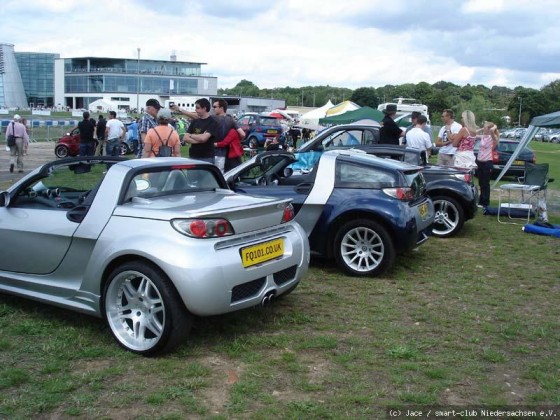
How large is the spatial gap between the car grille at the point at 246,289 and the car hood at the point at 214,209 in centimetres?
39

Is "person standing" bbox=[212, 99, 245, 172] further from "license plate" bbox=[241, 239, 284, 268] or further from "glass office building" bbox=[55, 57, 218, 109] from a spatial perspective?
"glass office building" bbox=[55, 57, 218, 109]

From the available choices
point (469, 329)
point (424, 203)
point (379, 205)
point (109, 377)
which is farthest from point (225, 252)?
point (424, 203)

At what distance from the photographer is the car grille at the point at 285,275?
15.2 ft

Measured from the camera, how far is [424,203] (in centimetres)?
704

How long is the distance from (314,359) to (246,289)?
70cm

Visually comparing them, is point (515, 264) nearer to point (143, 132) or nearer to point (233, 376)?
point (233, 376)

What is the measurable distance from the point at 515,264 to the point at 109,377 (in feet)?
17.7

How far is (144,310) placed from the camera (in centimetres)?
423

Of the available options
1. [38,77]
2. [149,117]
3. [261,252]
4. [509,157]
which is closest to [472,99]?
[509,157]

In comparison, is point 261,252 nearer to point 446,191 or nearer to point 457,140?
point 446,191

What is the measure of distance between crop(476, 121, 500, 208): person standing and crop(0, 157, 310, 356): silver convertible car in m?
7.65

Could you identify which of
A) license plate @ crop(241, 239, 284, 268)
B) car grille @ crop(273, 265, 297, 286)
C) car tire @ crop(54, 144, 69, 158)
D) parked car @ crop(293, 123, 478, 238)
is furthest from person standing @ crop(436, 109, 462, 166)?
car tire @ crop(54, 144, 69, 158)

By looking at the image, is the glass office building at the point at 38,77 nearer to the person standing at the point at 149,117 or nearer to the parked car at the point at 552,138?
the parked car at the point at 552,138

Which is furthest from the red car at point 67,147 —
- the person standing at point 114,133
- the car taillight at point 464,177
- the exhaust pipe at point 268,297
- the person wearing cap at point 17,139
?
the exhaust pipe at point 268,297
